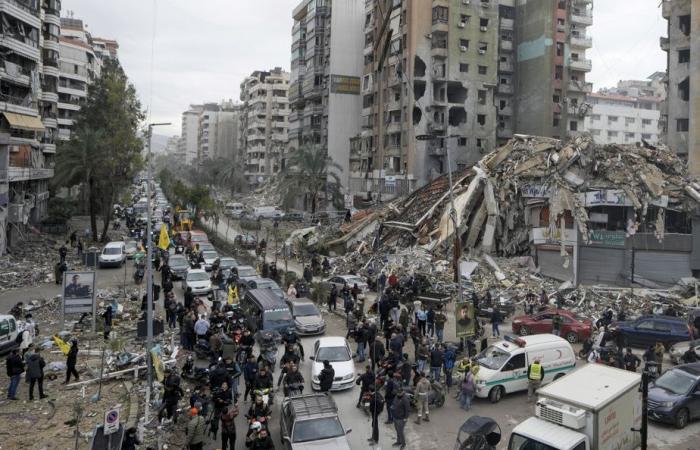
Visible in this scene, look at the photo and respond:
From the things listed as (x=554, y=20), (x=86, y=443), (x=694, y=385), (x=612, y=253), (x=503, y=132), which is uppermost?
(x=554, y=20)

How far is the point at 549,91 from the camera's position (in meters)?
58.9

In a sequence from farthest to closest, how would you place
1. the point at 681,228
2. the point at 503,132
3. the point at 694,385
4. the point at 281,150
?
the point at 281,150 < the point at 503,132 < the point at 681,228 < the point at 694,385

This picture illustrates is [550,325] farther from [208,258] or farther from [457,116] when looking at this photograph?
[457,116]

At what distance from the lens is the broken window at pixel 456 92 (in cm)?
5634

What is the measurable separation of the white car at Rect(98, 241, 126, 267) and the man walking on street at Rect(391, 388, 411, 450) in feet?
92.5

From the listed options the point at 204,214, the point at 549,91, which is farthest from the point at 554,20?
the point at 204,214

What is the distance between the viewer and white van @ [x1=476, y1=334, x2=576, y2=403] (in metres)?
15.8

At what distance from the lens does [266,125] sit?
347ft

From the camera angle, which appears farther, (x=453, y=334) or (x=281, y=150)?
(x=281, y=150)

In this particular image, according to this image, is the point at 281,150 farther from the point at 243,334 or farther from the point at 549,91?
the point at 243,334

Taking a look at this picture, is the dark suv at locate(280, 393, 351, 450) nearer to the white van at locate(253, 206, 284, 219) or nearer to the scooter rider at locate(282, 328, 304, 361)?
the scooter rider at locate(282, 328, 304, 361)

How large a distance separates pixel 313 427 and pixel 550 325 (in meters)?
13.9

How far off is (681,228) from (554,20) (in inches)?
1326

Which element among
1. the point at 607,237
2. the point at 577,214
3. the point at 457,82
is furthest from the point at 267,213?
the point at 607,237
